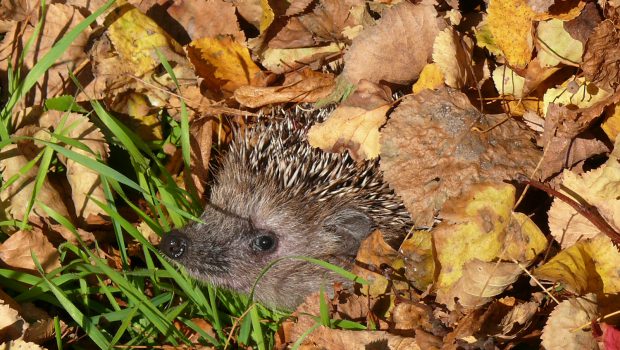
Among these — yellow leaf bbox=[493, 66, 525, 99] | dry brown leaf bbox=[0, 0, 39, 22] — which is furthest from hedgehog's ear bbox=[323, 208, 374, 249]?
dry brown leaf bbox=[0, 0, 39, 22]

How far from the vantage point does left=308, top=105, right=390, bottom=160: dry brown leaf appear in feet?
10.9

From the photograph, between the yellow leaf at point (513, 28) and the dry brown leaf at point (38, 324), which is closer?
the dry brown leaf at point (38, 324)

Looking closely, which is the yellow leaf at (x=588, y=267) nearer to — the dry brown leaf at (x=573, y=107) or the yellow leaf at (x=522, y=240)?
the yellow leaf at (x=522, y=240)

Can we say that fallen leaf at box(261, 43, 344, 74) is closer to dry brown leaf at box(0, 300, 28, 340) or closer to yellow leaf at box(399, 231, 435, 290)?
yellow leaf at box(399, 231, 435, 290)

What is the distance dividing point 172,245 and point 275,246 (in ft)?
1.79

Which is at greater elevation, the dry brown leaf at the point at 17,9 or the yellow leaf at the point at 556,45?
the dry brown leaf at the point at 17,9

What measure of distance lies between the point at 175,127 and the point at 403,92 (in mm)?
1169

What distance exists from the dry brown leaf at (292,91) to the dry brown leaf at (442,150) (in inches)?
23.9

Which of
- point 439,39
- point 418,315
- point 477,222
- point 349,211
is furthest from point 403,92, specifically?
point 418,315

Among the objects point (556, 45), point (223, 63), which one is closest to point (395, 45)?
point (556, 45)

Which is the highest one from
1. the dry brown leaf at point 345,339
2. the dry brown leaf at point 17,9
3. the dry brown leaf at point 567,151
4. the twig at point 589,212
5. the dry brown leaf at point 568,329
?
the dry brown leaf at point 17,9

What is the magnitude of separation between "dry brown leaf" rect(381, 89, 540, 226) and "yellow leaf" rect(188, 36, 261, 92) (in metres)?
0.97

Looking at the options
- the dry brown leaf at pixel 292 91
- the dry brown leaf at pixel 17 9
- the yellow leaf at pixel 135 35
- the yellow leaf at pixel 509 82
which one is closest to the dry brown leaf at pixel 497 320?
the yellow leaf at pixel 509 82

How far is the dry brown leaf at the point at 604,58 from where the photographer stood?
3.23 m
